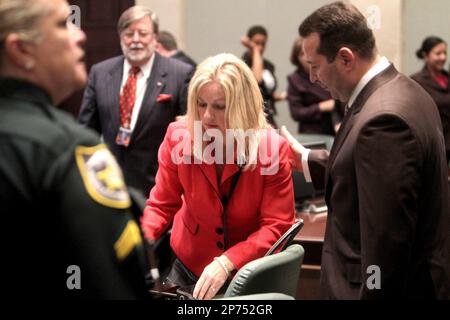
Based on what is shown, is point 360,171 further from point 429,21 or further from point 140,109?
point 429,21

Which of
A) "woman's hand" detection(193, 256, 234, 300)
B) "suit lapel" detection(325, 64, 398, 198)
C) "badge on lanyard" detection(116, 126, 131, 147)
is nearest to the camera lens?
"suit lapel" detection(325, 64, 398, 198)

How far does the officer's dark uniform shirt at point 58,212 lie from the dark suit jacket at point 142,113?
3.56 meters

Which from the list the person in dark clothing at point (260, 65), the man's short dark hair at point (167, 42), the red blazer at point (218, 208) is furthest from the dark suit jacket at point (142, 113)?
the person in dark clothing at point (260, 65)

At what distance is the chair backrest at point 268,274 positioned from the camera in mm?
2504

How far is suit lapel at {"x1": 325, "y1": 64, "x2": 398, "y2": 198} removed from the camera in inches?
91.5

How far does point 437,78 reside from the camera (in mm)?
7277

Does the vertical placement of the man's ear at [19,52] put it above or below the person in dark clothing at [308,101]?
above

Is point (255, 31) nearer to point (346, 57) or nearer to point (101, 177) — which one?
point (346, 57)

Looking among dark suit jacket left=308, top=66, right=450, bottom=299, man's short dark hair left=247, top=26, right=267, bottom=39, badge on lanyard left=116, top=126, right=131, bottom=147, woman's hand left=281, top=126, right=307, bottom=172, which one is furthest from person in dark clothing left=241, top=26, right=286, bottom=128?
dark suit jacket left=308, top=66, right=450, bottom=299

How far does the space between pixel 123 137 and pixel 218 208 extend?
217cm

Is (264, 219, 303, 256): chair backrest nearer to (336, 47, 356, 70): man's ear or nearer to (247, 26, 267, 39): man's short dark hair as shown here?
(336, 47, 356, 70): man's ear

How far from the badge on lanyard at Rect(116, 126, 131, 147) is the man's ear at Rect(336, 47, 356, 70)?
269 centimetres

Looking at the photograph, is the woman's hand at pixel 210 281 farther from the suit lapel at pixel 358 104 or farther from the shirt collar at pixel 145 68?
the shirt collar at pixel 145 68

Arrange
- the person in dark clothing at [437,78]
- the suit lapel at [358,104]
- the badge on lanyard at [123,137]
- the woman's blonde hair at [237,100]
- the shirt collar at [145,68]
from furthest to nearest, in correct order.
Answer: the person in dark clothing at [437,78]
the shirt collar at [145,68]
the badge on lanyard at [123,137]
the woman's blonde hair at [237,100]
the suit lapel at [358,104]
